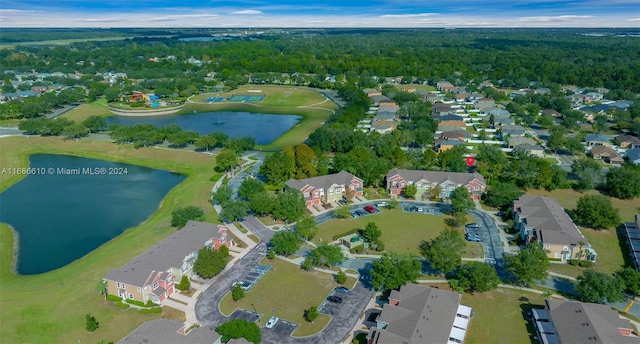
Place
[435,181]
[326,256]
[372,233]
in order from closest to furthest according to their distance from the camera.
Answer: [326,256], [372,233], [435,181]

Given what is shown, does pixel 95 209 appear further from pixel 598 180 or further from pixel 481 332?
pixel 598 180

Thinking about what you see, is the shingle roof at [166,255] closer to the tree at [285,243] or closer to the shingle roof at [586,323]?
the tree at [285,243]

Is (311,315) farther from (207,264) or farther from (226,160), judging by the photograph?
(226,160)

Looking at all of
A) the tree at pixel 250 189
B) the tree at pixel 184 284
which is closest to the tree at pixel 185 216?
the tree at pixel 250 189

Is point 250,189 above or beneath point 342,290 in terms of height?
above

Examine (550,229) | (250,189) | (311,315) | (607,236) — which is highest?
(250,189)

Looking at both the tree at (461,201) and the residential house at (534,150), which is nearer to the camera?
the tree at (461,201)

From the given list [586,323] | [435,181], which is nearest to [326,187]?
[435,181]
